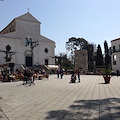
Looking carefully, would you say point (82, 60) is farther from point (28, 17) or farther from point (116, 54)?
point (28, 17)

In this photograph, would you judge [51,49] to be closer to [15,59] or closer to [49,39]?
[49,39]

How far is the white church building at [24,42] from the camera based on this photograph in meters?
47.1

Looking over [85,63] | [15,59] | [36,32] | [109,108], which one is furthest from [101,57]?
[109,108]

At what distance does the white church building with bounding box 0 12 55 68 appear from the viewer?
47125mm

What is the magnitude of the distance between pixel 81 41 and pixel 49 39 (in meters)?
26.9

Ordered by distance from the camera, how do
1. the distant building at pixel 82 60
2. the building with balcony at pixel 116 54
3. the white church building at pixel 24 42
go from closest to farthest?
the white church building at pixel 24 42
the building with balcony at pixel 116 54
the distant building at pixel 82 60

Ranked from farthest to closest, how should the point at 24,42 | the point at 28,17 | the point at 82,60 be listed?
the point at 82,60, the point at 28,17, the point at 24,42

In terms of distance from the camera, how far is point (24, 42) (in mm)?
49781

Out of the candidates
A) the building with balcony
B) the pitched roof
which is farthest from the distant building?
the pitched roof

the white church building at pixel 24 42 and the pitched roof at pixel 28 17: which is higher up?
the pitched roof at pixel 28 17

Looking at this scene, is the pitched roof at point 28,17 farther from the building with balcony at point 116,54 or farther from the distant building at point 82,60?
the building with balcony at point 116,54

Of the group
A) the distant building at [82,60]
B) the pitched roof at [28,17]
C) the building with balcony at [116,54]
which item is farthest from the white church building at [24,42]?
the building with balcony at [116,54]

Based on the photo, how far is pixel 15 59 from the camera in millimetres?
47125

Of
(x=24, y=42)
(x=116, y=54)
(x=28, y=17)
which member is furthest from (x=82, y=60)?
(x=28, y=17)
